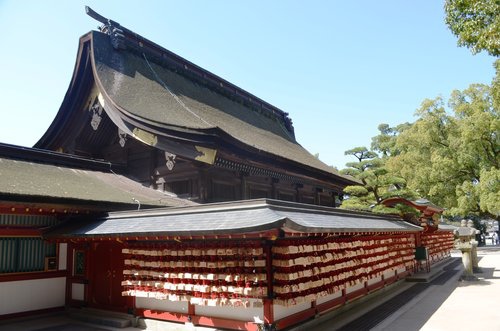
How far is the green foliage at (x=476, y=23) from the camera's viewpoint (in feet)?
33.7

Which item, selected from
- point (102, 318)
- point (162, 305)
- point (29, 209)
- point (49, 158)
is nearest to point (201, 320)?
point (162, 305)

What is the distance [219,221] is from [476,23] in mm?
9081

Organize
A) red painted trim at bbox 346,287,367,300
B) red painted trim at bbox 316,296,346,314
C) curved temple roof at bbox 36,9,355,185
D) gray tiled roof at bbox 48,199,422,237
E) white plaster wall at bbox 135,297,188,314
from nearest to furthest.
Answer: gray tiled roof at bbox 48,199,422,237 < white plaster wall at bbox 135,297,188,314 < red painted trim at bbox 316,296,346,314 < red painted trim at bbox 346,287,367,300 < curved temple roof at bbox 36,9,355,185

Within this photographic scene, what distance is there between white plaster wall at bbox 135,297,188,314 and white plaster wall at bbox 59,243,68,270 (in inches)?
128

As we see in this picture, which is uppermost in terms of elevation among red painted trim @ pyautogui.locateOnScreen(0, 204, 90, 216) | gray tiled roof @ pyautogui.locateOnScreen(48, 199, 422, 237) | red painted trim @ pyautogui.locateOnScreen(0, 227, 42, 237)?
red painted trim @ pyautogui.locateOnScreen(0, 204, 90, 216)

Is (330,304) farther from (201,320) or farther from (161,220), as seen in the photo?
(161,220)

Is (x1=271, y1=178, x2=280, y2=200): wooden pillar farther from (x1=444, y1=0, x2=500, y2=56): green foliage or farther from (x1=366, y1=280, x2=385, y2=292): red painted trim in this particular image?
(x1=444, y1=0, x2=500, y2=56): green foliage

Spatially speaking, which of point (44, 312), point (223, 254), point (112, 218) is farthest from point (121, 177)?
point (223, 254)

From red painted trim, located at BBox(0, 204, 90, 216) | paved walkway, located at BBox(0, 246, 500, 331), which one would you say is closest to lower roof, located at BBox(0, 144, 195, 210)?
red painted trim, located at BBox(0, 204, 90, 216)

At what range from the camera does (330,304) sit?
10.8 metres

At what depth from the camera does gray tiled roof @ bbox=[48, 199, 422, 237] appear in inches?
287

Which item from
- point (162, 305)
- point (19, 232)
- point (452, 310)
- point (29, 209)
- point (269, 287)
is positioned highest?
point (29, 209)

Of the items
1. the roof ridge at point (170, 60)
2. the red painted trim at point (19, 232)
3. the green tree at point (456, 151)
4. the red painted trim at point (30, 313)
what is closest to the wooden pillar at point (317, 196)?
the roof ridge at point (170, 60)

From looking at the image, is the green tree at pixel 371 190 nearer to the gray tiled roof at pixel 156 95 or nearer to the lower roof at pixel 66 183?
the gray tiled roof at pixel 156 95
